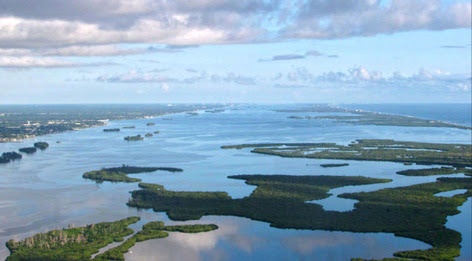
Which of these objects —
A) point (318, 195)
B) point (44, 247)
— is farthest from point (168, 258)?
point (318, 195)

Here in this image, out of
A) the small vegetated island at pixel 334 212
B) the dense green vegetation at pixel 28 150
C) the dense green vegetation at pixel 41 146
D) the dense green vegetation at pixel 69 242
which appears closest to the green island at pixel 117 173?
the small vegetated island at pixel 334 212

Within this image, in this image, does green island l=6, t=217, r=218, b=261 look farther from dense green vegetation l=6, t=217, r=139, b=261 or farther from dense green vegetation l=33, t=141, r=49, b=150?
dense green vegetation l=33, t=141, r=49, b=150

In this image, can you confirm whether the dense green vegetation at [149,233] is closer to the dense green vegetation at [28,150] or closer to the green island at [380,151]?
the green island at [380,151]

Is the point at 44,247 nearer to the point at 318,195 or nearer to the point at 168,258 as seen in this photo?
the point at 168,258

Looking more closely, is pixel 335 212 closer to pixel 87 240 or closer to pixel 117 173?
pixel 87 240

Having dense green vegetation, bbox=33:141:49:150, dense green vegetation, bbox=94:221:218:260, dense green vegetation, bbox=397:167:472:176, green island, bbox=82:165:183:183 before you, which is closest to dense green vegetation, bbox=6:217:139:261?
dense green vegetation, bbox=94:221:218:260

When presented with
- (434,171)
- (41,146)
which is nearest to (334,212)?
(434,171)

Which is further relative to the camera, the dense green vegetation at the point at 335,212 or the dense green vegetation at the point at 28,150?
the dense green vegetation at the point at 28,150
